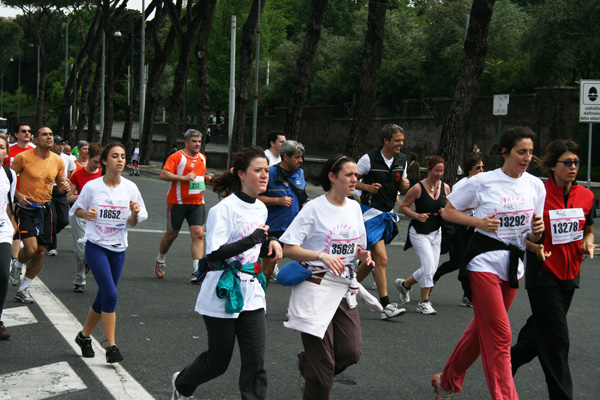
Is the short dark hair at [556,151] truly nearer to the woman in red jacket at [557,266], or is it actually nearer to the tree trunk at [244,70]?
the woman in red jacket at [557,266]

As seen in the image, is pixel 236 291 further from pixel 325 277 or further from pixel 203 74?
pixel 203 74

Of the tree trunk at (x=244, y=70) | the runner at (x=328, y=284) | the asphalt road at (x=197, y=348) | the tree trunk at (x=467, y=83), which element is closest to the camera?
the runner at (x=328, y=284)

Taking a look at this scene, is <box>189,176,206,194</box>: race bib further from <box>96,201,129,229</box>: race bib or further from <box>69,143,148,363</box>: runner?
<box>96,201,129,229</box>: race bib

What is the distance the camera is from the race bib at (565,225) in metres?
5.39

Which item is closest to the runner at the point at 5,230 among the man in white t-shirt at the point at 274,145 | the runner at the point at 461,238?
the man in white t-shirt at the point at 274,145

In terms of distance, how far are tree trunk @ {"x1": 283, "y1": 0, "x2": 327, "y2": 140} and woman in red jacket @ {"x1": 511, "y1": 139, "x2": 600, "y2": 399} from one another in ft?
55.9

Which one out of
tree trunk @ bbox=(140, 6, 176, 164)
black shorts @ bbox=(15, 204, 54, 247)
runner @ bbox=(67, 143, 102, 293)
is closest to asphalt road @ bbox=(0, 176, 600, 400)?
runner @ bbox=(67, 143, 102, 293)

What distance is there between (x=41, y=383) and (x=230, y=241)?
1981 millimetres

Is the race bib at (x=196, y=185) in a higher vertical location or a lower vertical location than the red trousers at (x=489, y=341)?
higher

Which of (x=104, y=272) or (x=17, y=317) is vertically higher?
(x=104, y=272)

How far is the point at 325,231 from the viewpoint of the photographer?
16.7ft

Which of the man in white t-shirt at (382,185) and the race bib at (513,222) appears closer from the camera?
the race bib at (513,222)

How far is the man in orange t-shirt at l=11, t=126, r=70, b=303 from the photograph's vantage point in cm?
900

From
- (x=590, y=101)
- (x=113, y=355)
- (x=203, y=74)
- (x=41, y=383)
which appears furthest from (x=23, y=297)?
(x=203, y=74)
